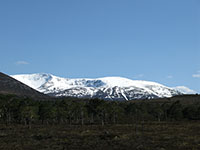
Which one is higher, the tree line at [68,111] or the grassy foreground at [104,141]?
the tree line at [68,111]

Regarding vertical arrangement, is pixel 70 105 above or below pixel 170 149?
above

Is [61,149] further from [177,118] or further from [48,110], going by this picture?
[177,118]

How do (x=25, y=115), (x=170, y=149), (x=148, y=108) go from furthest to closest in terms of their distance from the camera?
(x=148, y=108) < (x=25, y=115) < (x=170, y=149)

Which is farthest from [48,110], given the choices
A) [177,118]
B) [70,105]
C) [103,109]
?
[177,118]

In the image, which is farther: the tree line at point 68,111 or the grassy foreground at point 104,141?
the tree line at point 68,111

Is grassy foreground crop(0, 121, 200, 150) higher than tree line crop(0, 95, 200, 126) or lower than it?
lower

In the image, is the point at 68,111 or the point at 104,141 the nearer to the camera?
the point at 104,141

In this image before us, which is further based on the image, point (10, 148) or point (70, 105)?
point (70, 105)

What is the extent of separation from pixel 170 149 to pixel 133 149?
5.80 metres

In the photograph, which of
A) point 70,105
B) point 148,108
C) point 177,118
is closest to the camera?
point 70,105

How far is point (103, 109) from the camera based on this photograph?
141000mm

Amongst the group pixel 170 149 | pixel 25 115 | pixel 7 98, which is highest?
pixel 7 98

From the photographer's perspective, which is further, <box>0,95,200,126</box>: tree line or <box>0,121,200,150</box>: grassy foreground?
<box>0,95,200,126</box>: tree line

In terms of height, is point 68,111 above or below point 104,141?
above
